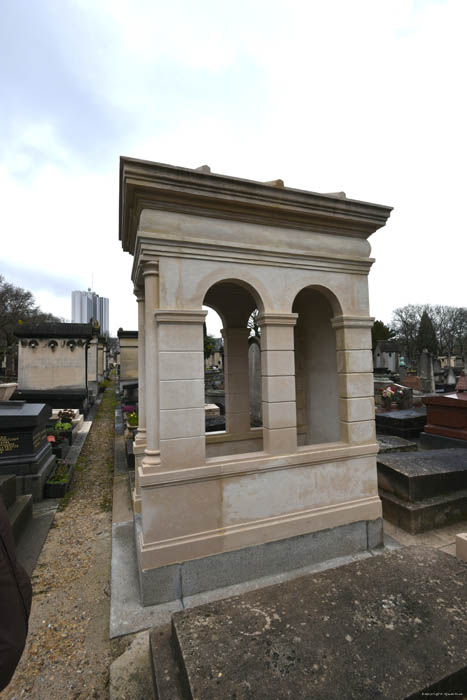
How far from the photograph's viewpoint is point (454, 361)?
41469 millimetres

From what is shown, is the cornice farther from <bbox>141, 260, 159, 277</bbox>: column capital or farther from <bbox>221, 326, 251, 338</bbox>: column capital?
<bbox>221, 326, 251, 338</bbox>: column capital

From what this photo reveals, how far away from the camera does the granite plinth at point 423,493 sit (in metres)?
5.21

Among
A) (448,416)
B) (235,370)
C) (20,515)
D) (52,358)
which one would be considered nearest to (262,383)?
(235,370)

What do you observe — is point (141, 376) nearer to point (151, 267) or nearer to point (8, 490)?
point (151, 267)

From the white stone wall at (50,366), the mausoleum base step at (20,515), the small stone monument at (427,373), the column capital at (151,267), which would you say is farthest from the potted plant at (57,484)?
the small stone monument at (427,373)

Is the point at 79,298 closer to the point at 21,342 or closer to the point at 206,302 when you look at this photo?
the point at 21,342

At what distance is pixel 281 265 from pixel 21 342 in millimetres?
17175

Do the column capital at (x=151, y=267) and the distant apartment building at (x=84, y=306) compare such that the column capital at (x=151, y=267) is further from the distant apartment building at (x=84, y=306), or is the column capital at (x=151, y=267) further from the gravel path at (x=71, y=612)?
the distant apartment building at (x=84, y=306)

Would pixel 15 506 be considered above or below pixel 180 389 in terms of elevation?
below

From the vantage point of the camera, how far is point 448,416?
8750mm

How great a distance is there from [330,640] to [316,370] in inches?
162

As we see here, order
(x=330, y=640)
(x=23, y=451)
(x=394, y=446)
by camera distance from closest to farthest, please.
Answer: (x=330, y=640), (x=23, y=451), (x=394, y=446)

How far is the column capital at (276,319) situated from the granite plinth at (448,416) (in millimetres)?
6453

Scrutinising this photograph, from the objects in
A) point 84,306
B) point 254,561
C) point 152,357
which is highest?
point 84,306
